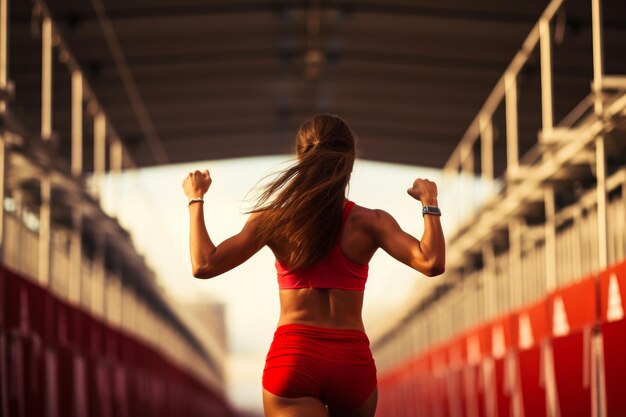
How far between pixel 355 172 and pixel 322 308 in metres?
0.53

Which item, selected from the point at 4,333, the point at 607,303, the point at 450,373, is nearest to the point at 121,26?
the point at 450,373

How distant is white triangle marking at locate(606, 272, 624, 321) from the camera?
27.9 ft

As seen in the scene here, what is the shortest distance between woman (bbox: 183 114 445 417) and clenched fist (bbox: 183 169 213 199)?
0.13 metres

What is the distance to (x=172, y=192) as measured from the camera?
1277 inches

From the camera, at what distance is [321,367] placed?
13.9 feet

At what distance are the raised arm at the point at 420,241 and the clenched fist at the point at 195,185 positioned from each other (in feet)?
2.03

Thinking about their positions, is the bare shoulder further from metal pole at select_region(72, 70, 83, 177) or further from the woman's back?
metal pole at select_region(72, 70, 83, 177)

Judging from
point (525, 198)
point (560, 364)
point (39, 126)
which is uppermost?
point (39, 126)

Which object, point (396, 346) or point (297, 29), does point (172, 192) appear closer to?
point (396, 346)

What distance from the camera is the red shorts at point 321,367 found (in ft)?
13.9

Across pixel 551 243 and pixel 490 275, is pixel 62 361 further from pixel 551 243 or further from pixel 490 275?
pixel 490 275

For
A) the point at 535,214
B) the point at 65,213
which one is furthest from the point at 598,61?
the point at 65,213

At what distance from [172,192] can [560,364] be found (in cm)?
2244

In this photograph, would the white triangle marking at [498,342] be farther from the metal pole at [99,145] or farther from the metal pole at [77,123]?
the metal pole at [99,145]
